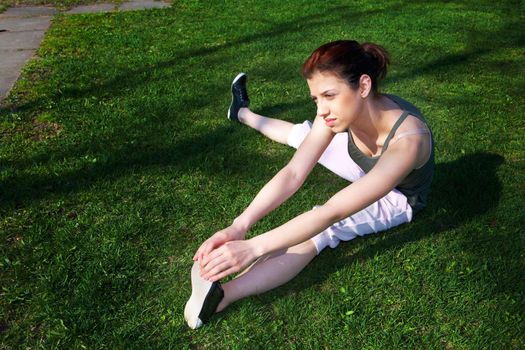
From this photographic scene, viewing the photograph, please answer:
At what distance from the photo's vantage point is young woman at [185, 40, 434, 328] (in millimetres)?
2180

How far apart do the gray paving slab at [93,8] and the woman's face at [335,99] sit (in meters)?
6.99

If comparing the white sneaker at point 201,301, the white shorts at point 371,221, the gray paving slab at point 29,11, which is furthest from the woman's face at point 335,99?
the gray paving slab at point 29,11

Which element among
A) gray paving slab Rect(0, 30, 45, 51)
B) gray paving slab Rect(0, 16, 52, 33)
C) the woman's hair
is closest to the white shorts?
the woman's hair

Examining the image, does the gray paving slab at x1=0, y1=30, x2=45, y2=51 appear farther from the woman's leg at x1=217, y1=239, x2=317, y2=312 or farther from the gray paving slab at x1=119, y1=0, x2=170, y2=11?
the woman's leg at x1=217, y1=239, x2=317, y2=312

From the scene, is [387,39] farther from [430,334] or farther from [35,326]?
[35,326]

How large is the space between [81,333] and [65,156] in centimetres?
182

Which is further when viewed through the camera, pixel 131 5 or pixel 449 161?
pixel 131 5

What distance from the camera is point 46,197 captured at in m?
3.25

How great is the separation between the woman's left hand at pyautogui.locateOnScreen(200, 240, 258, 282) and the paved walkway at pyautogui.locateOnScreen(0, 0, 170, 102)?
372cm

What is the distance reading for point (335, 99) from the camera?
2393mm

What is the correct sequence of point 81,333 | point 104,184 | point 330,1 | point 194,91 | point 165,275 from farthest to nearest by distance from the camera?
1. point 330,1
2. point 194,91
3. point 104,184
4. point 165,275
5. point 81,333

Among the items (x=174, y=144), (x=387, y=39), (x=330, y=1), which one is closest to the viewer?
(x=174, y=144)

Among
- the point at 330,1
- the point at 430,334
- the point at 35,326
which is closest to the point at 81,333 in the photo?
the point at 35,326

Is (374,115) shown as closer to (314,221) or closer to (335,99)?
(335,99)
